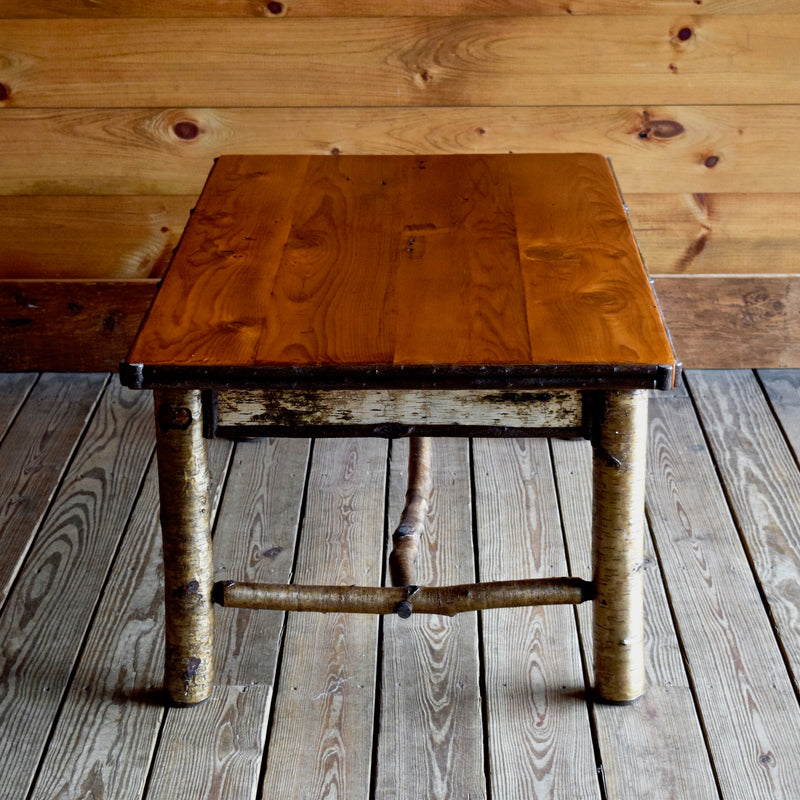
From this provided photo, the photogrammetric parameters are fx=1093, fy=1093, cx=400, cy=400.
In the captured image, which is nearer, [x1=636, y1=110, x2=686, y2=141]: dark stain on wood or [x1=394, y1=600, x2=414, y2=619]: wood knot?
[x1=394, y1=600, x2=414, y2=619]: wood knot

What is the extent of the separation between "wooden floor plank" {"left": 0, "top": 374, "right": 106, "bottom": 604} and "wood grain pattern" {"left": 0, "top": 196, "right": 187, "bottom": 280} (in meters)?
0.25

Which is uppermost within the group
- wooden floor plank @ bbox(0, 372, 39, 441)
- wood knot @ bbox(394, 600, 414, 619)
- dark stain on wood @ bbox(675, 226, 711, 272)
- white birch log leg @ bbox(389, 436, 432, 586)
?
wood knot @ bbox(394, 600, 414, 619)

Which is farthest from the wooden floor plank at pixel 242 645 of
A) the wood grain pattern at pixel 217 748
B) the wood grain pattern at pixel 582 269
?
the wood grain pattern at pixel 582 269

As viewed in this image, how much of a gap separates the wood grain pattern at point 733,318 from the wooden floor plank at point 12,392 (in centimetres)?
138

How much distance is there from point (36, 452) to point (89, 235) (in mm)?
485

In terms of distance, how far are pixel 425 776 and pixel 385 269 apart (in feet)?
2.20

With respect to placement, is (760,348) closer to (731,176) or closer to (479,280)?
(731,176)

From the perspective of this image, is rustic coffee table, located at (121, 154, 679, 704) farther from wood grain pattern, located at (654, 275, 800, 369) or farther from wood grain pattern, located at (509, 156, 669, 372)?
wood grain pattern, located at (654, 275, 800, 369)

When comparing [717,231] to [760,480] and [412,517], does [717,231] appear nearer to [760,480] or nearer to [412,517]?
[760,480]

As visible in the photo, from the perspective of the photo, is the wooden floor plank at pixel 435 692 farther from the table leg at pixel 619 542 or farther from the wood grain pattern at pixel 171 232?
the wood grain pattern at pixel 171 232

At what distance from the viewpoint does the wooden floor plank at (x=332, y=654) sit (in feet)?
4.72

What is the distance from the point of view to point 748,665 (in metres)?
1.60

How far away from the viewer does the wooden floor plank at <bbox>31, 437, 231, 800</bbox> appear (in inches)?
56.3

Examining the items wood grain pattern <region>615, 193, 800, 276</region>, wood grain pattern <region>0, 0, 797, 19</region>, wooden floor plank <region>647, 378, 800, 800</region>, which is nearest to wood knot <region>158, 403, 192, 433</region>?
wooden floor plank <region>647, 378, 800, 800</region>
